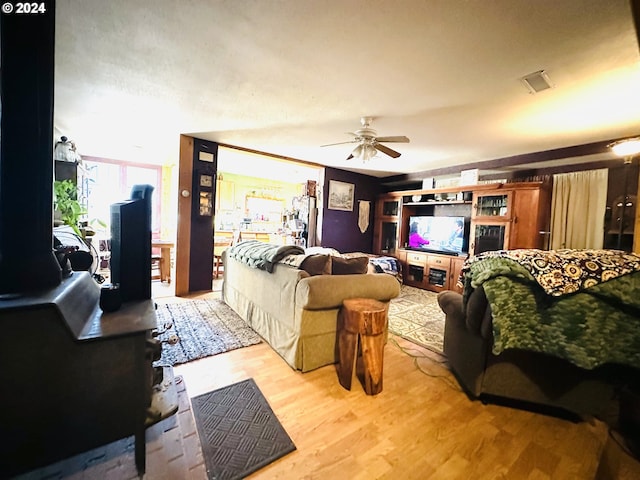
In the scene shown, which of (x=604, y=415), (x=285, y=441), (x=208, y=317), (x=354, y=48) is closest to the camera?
(x=285, y=441)

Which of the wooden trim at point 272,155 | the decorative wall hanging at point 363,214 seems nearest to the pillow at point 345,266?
the wooden trim at point 272,155

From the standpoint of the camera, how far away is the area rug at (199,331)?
6.96 feet

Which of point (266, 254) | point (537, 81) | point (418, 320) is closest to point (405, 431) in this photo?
point (266, 254)

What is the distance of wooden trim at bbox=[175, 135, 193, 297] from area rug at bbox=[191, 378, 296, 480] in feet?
8.27

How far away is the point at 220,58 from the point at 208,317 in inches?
97.8

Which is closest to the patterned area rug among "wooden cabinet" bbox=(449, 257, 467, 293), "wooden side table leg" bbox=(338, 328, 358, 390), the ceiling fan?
"wooden cabinet" bbox=(449, 257, 467, 293)

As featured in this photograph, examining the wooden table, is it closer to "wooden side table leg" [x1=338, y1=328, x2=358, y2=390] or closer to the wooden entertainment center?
"wooden side table leg" [x1=338, y1=328, x2=358, y2=390]

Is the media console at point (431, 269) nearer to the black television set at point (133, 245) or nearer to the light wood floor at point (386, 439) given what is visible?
the light wood floor at point (386, 439)

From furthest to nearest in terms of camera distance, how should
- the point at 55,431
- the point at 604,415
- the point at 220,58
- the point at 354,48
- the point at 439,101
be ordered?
the point at 439,101
the point at 220,58
the point at 354,48
the point at 604,415
the point at 55,431

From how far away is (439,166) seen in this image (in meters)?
4.99

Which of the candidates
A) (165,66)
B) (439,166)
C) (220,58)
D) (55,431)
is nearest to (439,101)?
→ (220,58)

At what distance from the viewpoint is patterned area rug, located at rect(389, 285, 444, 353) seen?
259cm

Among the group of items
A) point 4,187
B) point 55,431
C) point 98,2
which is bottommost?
point 55,431

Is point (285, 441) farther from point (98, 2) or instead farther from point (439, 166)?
point (439, 166)
